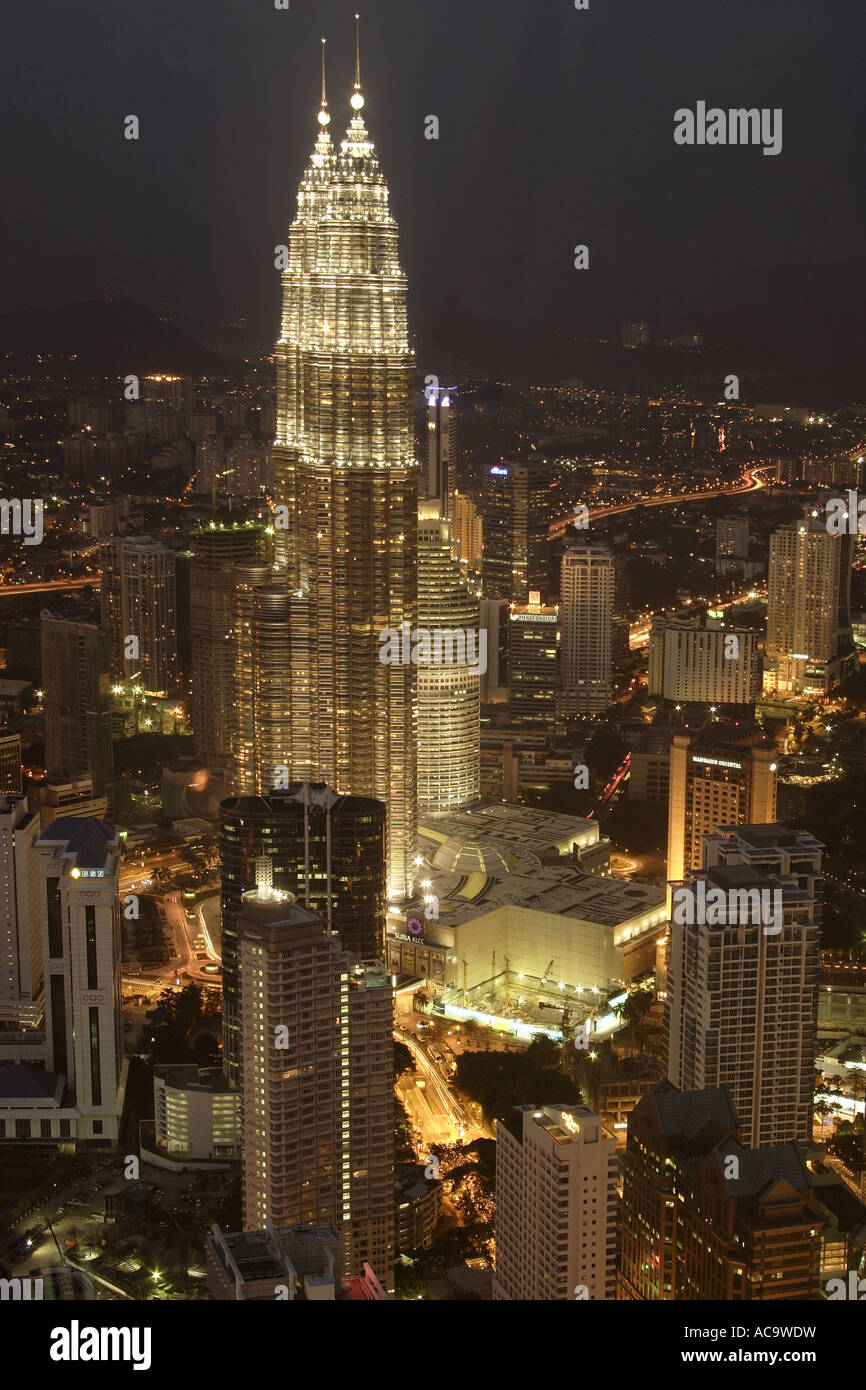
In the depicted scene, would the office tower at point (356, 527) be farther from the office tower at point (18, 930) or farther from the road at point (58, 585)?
the road at point (58, 585)

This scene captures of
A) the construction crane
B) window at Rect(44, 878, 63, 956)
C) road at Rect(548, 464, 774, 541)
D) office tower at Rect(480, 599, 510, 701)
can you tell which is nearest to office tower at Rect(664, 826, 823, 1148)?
the construction crane

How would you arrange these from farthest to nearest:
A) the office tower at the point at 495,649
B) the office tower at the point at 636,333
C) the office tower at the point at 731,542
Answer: the office tower at the point at 731,542 → the office tower at the point at 495,649 → the office tower at the point at 636,333

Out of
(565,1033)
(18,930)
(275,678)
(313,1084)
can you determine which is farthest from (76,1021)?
(275,678)

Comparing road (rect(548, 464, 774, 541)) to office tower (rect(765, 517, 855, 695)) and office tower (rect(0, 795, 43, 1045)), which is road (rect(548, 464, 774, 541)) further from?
office tower (rect(0, 795, 43, 1045))

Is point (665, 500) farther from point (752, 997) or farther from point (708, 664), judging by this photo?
point (752, 997)

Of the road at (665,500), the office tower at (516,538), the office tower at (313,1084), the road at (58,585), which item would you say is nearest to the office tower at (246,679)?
the road at (58,585)
